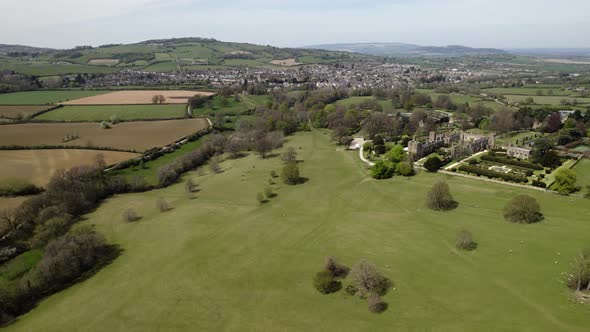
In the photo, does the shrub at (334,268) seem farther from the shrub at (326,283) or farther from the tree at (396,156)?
the tree at (396,156)

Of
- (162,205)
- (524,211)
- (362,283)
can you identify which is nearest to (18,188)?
(162,205)

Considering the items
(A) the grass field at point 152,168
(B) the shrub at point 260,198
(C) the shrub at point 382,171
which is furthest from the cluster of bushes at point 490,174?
(A) the grass field at point 152,168

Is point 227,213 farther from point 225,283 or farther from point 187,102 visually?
point 187,102

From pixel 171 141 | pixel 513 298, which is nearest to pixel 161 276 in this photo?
pixel 513 298

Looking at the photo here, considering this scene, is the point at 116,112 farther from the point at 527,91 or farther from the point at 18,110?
the point at 527,91

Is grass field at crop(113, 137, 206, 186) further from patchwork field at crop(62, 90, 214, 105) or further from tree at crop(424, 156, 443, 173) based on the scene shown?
patchwork field at crop(62, 90, 214, 105)

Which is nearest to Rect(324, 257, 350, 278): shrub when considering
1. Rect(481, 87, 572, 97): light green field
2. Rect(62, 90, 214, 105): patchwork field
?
Rect(62, 90, 214, 105): patchwork field
